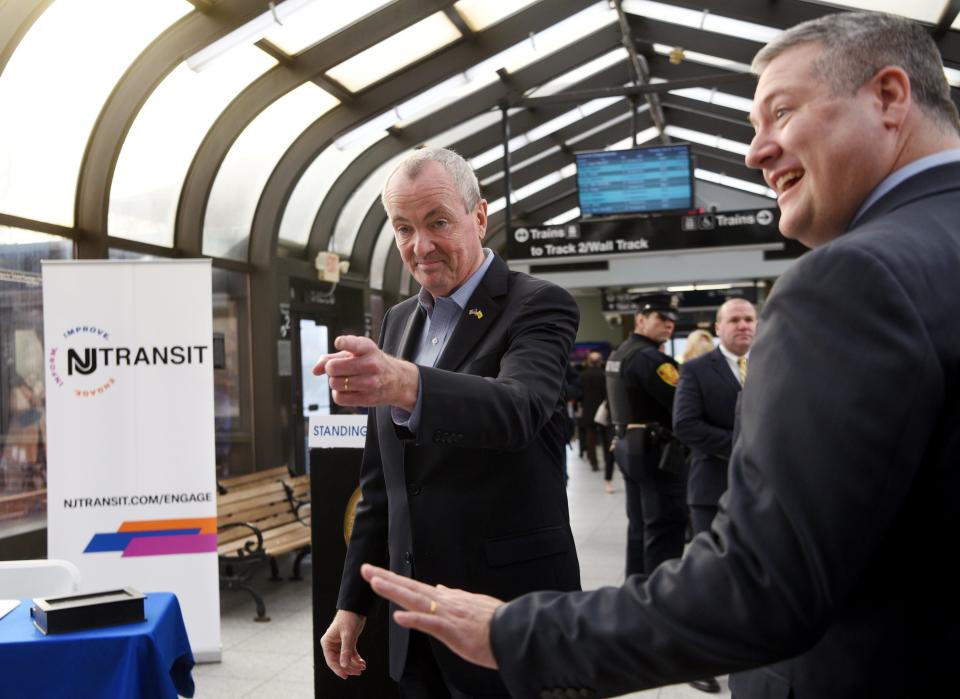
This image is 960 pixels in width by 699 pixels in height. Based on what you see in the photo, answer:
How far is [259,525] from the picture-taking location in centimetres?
Answer: 653

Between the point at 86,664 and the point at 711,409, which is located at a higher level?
the point at 711,409

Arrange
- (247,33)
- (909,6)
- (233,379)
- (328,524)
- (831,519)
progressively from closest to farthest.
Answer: (831,519) → (328,524) → (247,33) → (909,6) → (233,379)

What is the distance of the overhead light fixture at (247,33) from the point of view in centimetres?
610

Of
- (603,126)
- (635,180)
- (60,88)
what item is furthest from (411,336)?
(603,126)

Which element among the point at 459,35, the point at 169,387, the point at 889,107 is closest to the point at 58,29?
the point at 169,387

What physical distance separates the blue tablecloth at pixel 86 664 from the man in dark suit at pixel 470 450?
741mm

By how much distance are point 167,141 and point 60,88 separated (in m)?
1.47

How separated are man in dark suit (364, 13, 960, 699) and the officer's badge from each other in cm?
406

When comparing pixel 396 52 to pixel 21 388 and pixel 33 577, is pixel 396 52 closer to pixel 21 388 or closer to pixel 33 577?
pixel 21 388

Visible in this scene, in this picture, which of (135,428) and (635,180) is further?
(635,180)

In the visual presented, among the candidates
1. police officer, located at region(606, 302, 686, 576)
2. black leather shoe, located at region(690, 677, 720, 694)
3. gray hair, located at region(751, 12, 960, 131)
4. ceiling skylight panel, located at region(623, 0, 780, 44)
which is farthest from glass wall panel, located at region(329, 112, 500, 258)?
gray hair, located at region(751, 12, 960, 131)

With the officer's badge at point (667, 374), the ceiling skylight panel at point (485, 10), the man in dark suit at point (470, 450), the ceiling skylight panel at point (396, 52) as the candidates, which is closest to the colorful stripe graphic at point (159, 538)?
the officer's badge at point (667, 374)

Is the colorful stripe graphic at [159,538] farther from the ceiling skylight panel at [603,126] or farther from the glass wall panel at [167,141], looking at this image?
the ceiling skylight panel at [603,126]

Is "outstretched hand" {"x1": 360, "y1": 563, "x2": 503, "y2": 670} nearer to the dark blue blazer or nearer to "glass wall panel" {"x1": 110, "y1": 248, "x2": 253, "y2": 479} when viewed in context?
the dark blue blazer
